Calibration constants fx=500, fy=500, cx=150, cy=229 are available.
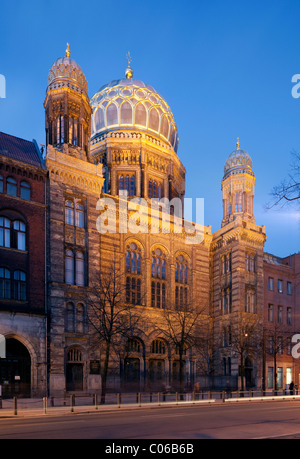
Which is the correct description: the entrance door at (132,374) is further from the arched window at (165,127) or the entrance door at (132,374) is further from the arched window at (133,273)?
the arched window at (165,127)

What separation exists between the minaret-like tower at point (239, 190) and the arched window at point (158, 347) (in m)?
18.0

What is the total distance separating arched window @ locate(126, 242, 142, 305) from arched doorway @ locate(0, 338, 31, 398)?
14192 millimetres

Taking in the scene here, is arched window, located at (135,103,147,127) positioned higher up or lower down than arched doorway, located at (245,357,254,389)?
higher up

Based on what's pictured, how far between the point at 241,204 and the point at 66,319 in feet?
93.4

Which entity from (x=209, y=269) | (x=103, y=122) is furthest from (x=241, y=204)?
(x=103, y=122)

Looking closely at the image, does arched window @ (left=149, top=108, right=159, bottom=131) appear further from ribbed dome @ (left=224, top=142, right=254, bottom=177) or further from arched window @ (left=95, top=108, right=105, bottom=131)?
ribbed dome @ (left=224, top=142, right=254, bottom=177)

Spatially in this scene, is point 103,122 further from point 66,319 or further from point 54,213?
point 66,319

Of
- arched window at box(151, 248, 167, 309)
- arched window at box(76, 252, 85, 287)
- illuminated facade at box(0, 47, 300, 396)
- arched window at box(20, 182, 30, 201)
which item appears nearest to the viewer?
arched window at box(20, 182, 30, 201)

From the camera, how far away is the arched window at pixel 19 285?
39719mm

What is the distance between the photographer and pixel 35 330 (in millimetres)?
40094

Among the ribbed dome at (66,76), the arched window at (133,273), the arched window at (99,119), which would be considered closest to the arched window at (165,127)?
the arched window at (99,119)

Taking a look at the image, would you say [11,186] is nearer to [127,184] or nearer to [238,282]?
[127,184]

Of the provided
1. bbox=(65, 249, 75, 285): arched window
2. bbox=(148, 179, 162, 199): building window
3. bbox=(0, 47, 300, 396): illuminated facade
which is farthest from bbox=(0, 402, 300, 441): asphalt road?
bbox=(148, 179, 162, 199): building window

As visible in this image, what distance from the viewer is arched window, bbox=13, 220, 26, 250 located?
4059 cm
